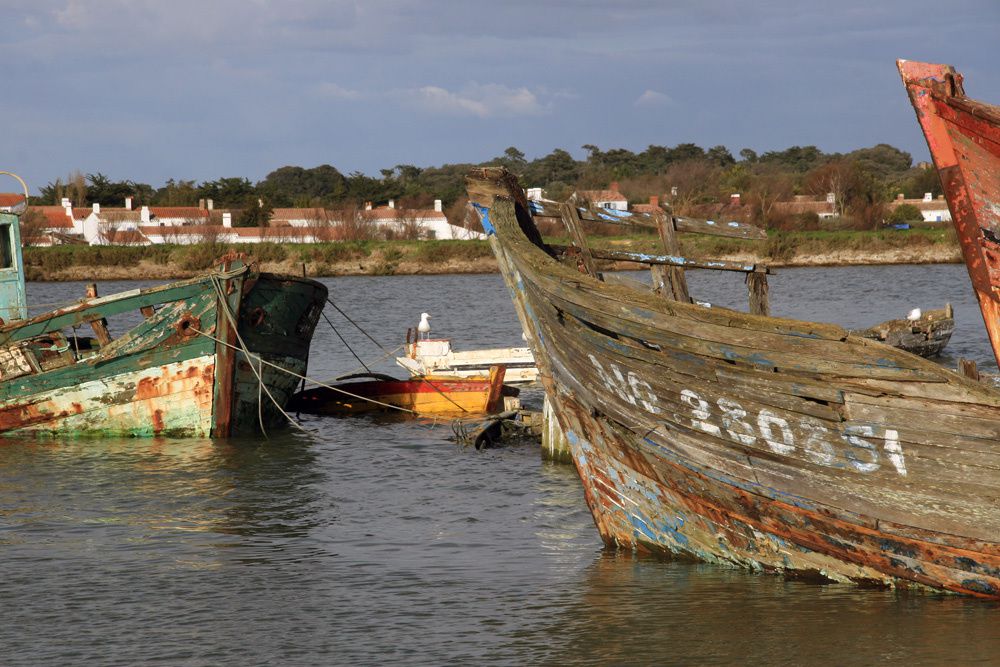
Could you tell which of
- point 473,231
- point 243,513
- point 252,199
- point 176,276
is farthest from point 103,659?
point 252,199

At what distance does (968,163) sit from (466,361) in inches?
471

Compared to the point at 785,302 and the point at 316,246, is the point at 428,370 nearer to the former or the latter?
the point at 785,302

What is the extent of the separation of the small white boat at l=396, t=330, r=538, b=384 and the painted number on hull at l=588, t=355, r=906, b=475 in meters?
10.6

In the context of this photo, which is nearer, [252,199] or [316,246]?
[316,246]

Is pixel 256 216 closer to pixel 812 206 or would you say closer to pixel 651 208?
pixel 651 208

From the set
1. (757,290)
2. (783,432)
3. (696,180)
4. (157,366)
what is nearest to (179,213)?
(696,180)

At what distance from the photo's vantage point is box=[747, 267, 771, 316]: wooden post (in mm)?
Answer: 9312

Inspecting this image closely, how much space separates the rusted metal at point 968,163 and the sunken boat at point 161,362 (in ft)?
31.2

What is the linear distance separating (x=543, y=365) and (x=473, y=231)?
73.8 metres

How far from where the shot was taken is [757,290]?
9359 mm

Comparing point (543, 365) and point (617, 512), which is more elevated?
point (543, 365)

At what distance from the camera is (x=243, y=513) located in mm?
11758

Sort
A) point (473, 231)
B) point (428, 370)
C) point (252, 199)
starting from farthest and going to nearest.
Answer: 1. point (252, 199)
2. point (473, 231)
3. point (428, 370)

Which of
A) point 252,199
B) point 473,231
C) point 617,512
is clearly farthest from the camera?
point 252,199
